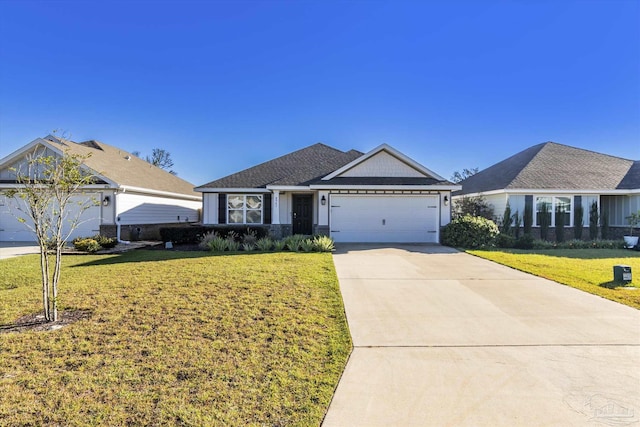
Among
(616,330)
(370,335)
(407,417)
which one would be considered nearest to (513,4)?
(616,330)

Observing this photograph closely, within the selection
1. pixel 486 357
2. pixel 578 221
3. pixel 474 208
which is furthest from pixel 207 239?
pixel 578 221

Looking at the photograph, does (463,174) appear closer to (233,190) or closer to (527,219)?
(527,219)

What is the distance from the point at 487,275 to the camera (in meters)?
8.23

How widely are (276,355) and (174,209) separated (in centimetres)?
1946

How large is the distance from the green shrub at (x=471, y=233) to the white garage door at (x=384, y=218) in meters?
1.04

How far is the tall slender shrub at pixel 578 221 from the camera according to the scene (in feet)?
53.4

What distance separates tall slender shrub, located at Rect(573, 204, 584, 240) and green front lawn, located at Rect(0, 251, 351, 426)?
15912mm

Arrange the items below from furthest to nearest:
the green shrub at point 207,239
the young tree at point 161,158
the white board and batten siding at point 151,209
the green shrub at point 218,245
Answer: the young tree at point 161,158 < the white board and batten siding at point 151,209 < the green shrub at point 207,239 < the green shrub at point 218,245

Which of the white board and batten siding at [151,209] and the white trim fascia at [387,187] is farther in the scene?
the white board and batten siding at [151,209]

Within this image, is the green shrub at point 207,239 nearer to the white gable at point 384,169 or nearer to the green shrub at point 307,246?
the green shrub at point 307,246

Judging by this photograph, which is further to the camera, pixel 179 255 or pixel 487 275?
pixel 179 255

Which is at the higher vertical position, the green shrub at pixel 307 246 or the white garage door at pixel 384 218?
the white garage door at pixel 384 218

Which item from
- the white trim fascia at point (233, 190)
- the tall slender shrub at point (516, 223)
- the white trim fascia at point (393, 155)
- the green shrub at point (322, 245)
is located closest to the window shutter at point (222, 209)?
the white trim fascia at point (233, 190)

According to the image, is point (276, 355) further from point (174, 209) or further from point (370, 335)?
point (174, 209)
